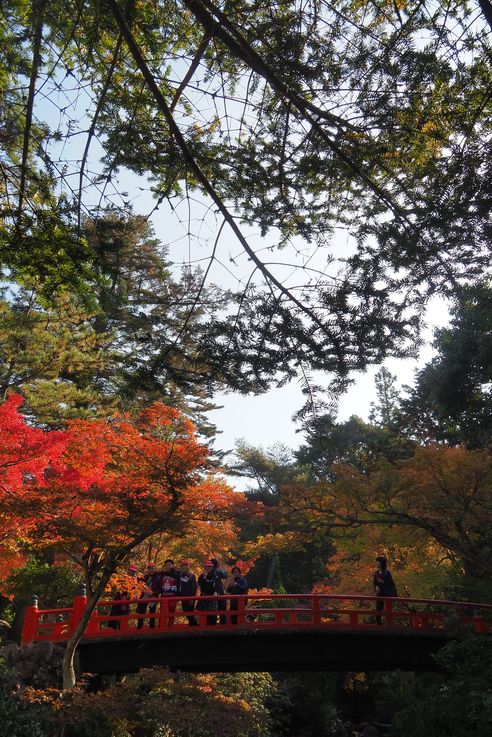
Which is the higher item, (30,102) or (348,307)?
(30,102)

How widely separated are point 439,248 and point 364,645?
26.3 ft

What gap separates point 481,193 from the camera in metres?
4.25

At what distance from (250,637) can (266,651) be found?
0.38 meters

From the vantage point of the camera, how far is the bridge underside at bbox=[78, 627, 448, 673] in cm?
950

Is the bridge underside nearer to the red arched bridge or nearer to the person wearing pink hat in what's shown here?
the red arched bridge

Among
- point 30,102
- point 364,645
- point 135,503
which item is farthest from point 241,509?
point 30,102

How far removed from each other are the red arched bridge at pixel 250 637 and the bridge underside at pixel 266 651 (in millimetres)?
15

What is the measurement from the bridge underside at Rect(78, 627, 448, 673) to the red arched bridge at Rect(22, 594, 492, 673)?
0.02m

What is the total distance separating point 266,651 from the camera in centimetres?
978

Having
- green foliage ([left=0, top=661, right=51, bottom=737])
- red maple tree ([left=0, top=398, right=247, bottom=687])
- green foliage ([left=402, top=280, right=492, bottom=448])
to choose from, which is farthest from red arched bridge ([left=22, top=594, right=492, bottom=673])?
green foliage ([left=402, top=280, right=492, bottom=448])

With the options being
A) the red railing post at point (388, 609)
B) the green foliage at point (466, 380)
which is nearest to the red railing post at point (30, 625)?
the red railing post at point (388, 609)

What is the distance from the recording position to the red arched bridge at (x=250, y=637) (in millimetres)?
9375

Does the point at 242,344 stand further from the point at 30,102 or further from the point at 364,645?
the point at 364,645

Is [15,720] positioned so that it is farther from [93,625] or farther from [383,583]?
[383,583]
